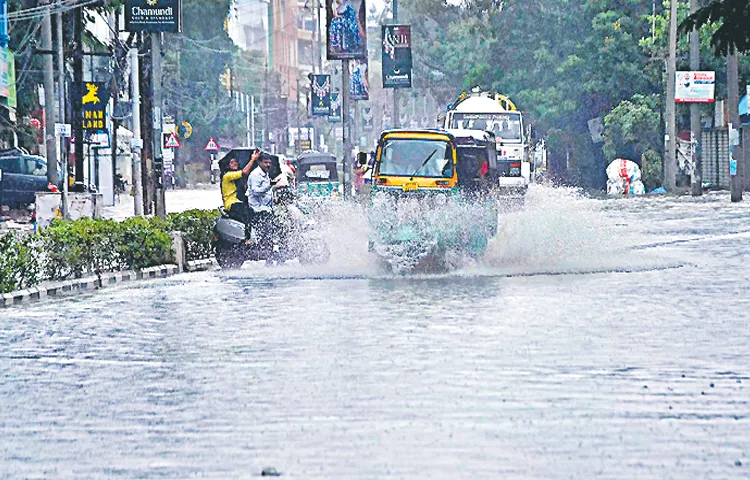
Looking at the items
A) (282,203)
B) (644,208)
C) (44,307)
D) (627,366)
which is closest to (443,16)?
(644,208)

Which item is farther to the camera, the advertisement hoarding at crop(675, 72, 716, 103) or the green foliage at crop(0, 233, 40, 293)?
the advertisement hoarding at crop(675, 72, 716, 103)

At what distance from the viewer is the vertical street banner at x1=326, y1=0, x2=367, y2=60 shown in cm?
4550

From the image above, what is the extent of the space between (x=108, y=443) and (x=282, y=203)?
16.5 meters

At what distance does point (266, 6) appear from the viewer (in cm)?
16825

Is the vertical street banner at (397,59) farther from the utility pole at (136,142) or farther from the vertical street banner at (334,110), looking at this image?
the vertical street banner at (334,110)

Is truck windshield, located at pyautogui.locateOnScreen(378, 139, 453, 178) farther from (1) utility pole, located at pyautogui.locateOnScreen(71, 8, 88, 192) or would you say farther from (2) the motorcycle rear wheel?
(1) utility pole, located at pyautogui.locateOnScreen(71, 8, 88, 192)

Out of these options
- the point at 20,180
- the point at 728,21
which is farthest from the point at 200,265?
the point at 20,180

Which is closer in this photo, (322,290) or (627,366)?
(627,366)

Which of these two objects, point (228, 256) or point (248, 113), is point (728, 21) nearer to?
point (228, 256)

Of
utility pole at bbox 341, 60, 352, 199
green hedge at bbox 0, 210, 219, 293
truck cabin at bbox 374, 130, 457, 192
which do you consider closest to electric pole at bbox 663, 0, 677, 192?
utility pole at bbox 341, 60, 352, 199

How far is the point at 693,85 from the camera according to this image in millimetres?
56438

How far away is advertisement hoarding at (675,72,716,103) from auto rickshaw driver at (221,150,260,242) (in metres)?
33.6

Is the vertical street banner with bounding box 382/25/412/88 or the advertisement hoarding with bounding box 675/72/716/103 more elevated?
the vertical street banner with bounding box 382/25/412/88

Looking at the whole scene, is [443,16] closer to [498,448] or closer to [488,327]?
[488,327]
